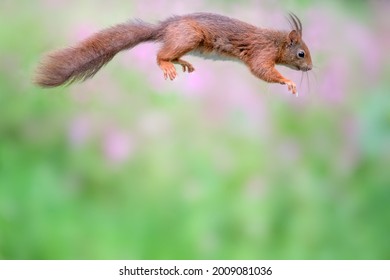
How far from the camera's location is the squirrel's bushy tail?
1058mm

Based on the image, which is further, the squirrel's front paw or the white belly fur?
the white belly fur

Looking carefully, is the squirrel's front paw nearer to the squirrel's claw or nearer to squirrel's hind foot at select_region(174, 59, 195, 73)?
the squirrel's claw

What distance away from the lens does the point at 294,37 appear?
1.51 metres

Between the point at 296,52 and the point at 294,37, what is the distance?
0.04 m

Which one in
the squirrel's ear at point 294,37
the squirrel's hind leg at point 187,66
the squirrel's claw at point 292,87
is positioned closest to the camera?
the squirrel's claw at point 292,87

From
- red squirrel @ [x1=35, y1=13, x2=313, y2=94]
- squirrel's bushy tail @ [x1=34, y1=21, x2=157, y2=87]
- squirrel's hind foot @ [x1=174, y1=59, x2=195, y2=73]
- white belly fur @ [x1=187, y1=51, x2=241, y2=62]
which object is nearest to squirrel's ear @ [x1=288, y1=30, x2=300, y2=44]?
red squirrel @ [x1=35, y1=13, x2=313, y2=94]

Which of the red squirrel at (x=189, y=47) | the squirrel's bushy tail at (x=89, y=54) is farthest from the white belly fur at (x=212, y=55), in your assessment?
the squirrel's bushy tail at (x=89, y=54)

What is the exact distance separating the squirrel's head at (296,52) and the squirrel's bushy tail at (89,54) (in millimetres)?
383

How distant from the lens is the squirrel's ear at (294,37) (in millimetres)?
1509

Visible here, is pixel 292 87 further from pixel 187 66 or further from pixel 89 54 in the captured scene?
pixel 89 54

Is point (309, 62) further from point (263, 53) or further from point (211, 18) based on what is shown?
point (211, 18)

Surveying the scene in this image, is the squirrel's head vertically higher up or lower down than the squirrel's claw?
higher up

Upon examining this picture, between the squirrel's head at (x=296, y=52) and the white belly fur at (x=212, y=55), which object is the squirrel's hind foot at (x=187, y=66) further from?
the squirrel's head at (x=296, y=52)

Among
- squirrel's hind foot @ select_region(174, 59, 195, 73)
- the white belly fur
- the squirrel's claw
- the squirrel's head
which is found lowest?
the squirrel's claw
